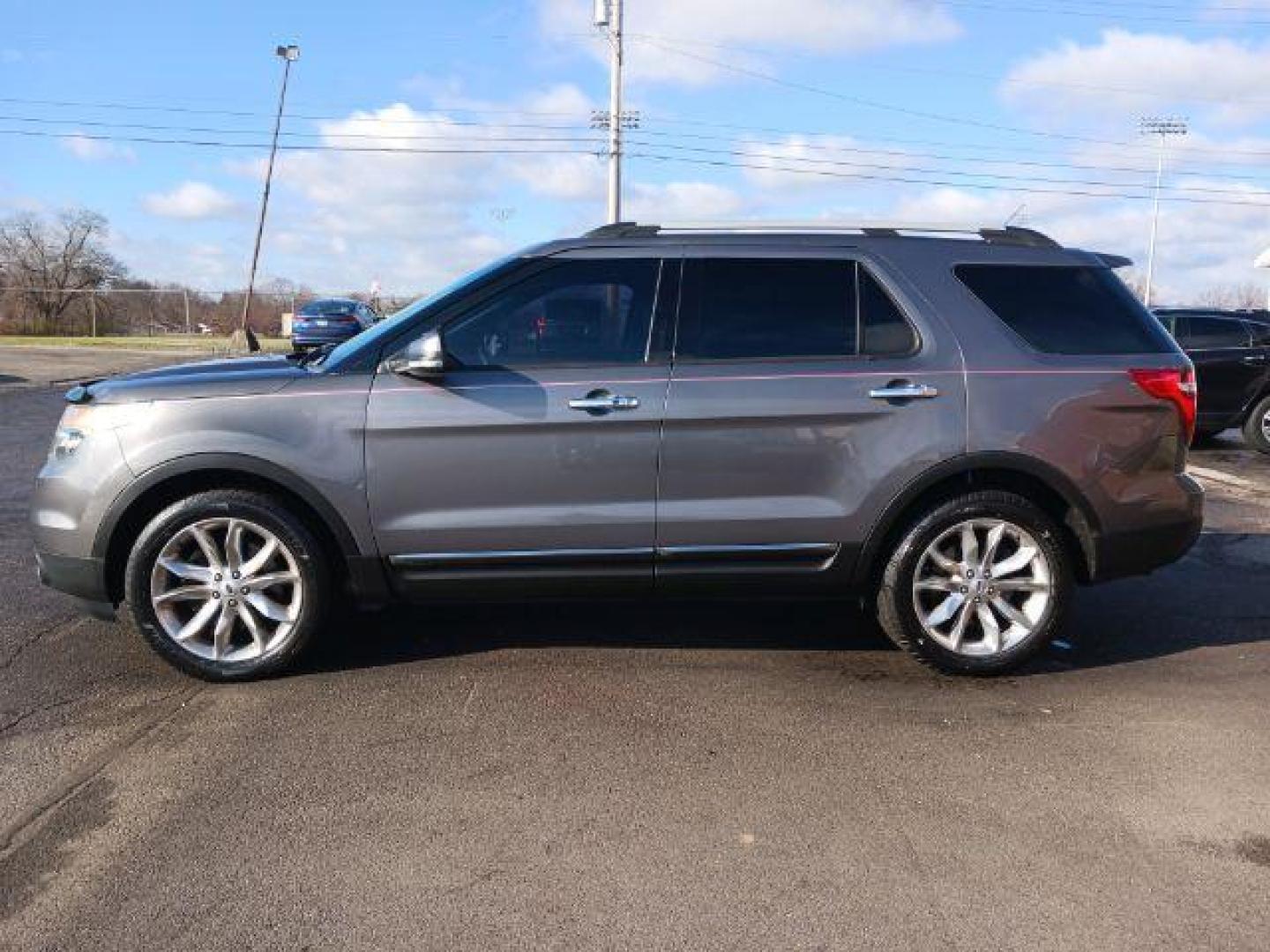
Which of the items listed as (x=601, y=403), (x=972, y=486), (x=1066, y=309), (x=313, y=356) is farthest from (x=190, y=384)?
(x=1066, y=309)

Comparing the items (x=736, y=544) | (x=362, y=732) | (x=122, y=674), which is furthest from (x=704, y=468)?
(x=122, y=674)

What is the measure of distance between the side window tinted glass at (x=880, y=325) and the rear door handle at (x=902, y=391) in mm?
158

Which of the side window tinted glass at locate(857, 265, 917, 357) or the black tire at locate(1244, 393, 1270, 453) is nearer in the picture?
the side window tinted glass at locate(857, 265, 917, 357)

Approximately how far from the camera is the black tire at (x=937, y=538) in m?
4.42

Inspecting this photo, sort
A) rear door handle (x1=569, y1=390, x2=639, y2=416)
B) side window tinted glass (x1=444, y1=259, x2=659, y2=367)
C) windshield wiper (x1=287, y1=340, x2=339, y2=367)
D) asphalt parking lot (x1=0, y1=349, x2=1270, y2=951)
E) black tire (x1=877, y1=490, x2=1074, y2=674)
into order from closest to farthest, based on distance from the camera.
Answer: asphalt parking lot (x1=0, y1=349, x2=1270, y2=951)
rear door handle (x1=569, y1=390, x2=639, y2=416)
side window tinted glass (x1=444, y1=259, x2=659, y2=367)
black tire (x1=877, y1=490, x2=1074, y2=674)
windshield wiper (x1=287, y1=340, x2=339, y2=367)

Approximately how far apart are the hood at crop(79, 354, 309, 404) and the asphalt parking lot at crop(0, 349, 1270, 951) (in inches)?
47.4

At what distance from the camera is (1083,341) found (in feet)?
14.8

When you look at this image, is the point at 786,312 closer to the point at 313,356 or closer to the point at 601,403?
the point at 601,403

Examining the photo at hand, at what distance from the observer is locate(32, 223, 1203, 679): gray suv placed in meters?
4.20

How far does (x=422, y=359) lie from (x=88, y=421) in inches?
56.9

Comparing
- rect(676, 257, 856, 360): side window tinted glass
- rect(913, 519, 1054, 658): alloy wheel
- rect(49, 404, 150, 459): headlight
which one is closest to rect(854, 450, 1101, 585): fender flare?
rect(913, 519, 1054, 658): alloy wheel

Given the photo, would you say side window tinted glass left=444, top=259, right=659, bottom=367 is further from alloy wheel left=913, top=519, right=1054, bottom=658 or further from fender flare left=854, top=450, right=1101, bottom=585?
alloy wheel left=913, top=519, right=1054, bottom=658

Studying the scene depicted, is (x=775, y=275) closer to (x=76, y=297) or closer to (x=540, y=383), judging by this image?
(x=540, y=383)

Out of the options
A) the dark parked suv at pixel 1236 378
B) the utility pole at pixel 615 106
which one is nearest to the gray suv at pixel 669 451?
the dark parked suv at pixel 1236 378
